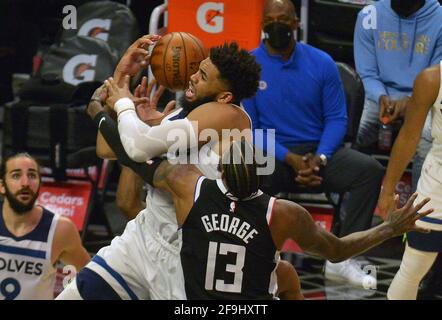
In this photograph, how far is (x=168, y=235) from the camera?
4.42 meters

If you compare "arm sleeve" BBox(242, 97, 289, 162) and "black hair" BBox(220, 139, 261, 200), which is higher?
"black hair" BBox(220, 139, 261, 200)

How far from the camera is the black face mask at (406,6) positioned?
654cm

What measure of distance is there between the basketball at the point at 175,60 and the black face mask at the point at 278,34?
1.48 meters

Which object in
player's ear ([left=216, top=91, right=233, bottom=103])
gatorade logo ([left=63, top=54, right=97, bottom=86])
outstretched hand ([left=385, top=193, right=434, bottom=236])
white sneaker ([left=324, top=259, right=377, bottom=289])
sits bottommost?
white sneaker ([left=324, top=259, right=377, bottom=289])

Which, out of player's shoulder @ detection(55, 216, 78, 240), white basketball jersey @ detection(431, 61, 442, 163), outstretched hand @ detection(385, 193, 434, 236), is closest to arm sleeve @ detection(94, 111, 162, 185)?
outstretched hand @ detection(385, 193, 434, 236)

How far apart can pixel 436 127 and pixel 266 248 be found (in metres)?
1.72

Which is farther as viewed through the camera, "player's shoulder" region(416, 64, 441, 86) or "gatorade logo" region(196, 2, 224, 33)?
"gatorade logo" region(196, 2, 224, 33)

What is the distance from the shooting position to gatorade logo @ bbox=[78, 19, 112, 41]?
7.54 m

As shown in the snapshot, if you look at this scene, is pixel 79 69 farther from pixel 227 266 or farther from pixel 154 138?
pixel 227 266

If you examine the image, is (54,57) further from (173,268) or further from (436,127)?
(173,268)

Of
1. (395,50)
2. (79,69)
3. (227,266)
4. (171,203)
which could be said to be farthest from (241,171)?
(79,69)

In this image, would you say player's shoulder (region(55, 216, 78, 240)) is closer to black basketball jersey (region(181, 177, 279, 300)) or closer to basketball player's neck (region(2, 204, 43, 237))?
basketball player's neck (region(2, 204, 43, 237))

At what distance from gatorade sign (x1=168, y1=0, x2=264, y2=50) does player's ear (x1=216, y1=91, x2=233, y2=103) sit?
2.28 meters

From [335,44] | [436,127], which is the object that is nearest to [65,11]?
[335,44]
